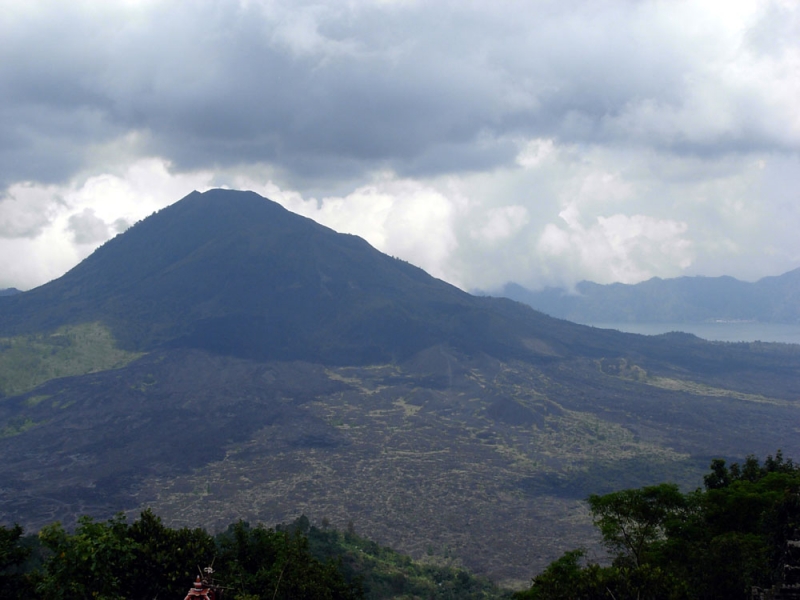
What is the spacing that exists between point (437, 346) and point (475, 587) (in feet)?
295

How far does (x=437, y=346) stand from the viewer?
128m

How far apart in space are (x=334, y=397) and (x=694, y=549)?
85.7m

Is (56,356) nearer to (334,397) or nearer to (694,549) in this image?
(334,397)

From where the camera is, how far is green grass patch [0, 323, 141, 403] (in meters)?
103

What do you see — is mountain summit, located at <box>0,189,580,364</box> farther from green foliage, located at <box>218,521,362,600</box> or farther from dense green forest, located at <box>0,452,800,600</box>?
dense green forest, located at <box>0,452,800,600</box>

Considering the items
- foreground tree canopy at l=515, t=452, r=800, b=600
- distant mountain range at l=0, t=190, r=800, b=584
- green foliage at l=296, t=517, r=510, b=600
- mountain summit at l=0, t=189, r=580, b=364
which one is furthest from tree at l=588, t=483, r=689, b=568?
mountain summit at l=0, t=189, r=580, b=364

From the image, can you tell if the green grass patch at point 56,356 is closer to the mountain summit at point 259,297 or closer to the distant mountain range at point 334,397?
the distant mountain range at point 334,397

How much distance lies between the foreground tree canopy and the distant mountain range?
23725 mm

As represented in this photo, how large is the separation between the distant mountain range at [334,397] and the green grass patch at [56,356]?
53 cm

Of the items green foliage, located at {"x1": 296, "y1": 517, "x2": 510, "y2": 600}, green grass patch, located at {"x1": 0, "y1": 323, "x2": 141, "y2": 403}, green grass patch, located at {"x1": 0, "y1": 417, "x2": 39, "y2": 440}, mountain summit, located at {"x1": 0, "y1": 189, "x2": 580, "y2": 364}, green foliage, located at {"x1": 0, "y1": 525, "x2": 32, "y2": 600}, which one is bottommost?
green foliage, located at {"x1": 296, "y1": 517, "x2": 510, "y2": 600}

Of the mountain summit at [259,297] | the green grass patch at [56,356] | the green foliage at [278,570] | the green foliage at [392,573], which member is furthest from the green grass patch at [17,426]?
the green foliage at [278,570]

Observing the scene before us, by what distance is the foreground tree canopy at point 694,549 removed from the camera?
556 inches

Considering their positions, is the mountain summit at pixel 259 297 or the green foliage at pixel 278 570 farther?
the mountain summit at pixel 259 297

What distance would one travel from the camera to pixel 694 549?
757 inches
